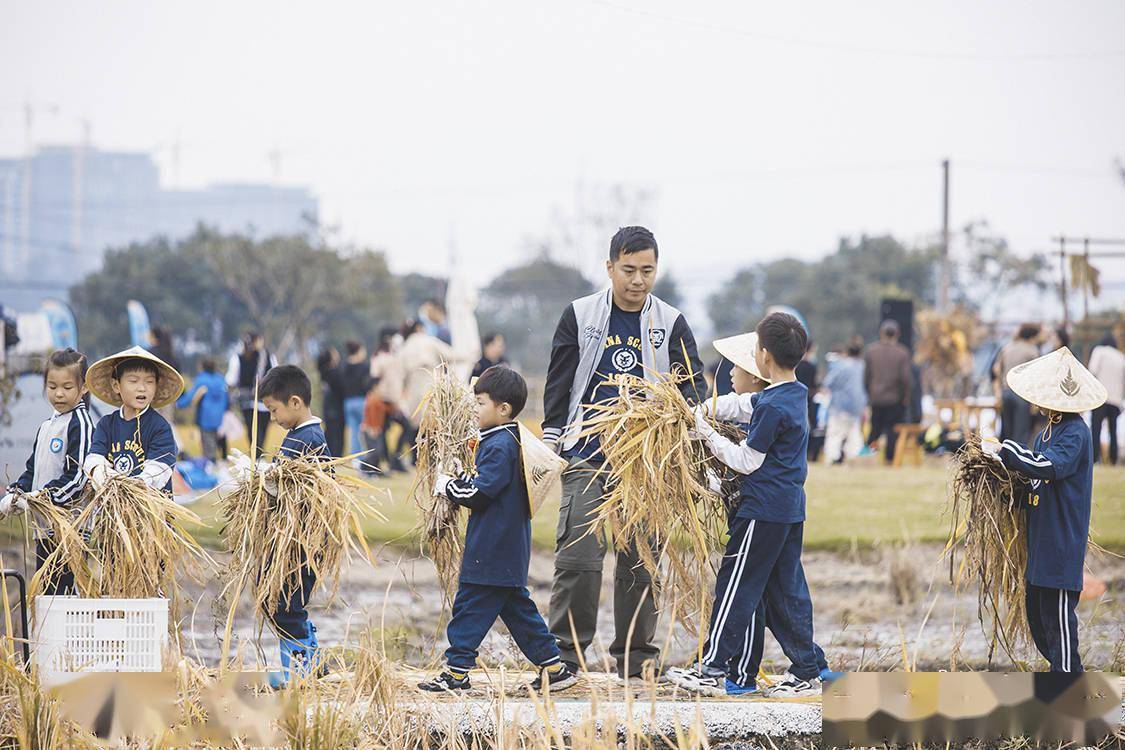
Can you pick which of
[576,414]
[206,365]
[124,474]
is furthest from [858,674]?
[206,365]

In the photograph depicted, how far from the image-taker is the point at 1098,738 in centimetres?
509

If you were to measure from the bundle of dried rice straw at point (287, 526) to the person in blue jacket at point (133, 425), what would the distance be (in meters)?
0.47

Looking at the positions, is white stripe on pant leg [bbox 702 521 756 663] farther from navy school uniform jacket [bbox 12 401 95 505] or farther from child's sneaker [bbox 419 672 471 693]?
navy school uniform jacket [bbox 12 401 95 505]

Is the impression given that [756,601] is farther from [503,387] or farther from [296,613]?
[296,613]

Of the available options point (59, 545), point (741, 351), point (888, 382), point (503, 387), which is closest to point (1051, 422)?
point (741, 351)

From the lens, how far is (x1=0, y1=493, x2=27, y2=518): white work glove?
18.0 feet

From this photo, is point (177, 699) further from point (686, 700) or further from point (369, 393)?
point (369, 393)

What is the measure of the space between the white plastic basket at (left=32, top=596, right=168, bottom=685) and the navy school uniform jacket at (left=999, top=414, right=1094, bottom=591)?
3.50 metres

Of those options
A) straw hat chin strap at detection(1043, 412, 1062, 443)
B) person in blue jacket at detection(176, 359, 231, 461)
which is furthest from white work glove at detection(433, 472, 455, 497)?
person in blue jacket at detection(176, 359, 231, 461)

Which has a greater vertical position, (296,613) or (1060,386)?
(1060,386)

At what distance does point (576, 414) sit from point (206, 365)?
9390mm

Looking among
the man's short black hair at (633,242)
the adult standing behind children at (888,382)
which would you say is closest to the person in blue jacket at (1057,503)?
the man's short black hair at (633,242)

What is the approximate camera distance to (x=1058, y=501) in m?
5.39

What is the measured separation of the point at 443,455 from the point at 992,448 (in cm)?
237
